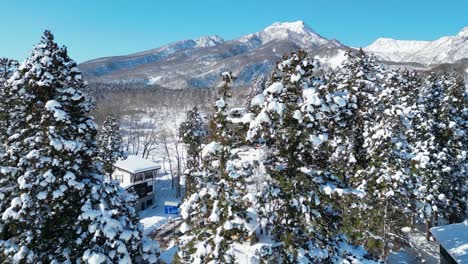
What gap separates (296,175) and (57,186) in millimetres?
8492

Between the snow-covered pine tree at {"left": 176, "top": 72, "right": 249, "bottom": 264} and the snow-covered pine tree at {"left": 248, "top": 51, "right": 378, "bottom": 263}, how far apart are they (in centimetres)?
90

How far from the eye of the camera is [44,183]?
1199 cm

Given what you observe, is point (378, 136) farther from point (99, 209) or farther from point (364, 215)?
point (99, 209)

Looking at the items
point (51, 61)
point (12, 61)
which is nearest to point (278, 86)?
point (51, 61)

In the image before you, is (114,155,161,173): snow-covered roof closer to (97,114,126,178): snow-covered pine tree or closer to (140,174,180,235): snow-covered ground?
(97,114,126,178): snow-covered pine tree

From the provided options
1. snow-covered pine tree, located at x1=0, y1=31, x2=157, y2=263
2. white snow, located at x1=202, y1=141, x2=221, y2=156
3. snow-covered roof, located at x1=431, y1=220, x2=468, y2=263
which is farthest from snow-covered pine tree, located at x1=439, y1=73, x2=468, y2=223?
snow-covered pine tree, located at x1=0, y1=31, x2=157, y2=263

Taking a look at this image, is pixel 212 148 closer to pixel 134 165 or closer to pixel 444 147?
pixel 444 147

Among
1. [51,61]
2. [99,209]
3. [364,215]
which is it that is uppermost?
[51,61]

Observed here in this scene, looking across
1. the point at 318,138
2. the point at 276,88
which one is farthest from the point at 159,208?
the point at 318,138

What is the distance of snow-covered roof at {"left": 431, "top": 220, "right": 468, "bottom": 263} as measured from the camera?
1612 cm

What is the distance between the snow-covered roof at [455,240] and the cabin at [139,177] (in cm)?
3928

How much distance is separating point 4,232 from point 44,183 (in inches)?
132

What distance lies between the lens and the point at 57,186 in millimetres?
12289

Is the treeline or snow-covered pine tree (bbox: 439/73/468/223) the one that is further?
snow-covered pine tree (bbox: 439/73/468/223)
